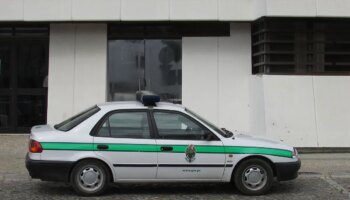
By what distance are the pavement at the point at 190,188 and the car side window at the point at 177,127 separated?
98cm

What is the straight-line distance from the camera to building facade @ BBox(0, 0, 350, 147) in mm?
13898

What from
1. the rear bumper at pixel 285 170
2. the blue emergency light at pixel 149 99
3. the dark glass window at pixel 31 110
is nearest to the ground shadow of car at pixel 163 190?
the rear bumper at pixel 285 170

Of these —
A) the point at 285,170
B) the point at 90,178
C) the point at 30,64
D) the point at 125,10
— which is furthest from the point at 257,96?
the point at 90,178

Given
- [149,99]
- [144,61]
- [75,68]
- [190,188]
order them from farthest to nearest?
[144,61], [75,68], [190,188], [149,99]

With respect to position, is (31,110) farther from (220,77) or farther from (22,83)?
(220,77)

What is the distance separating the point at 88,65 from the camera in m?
14.8

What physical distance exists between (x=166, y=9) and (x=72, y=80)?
3.29m

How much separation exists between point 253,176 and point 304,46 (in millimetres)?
6386

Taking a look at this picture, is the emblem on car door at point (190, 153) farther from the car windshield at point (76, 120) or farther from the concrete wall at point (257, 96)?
the concrete wall at point (257, 96)

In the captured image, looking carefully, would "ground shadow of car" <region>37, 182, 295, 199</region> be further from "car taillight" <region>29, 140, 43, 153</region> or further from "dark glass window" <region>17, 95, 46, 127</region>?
"dark glass window" <region>17, 95, 46, 127</region>

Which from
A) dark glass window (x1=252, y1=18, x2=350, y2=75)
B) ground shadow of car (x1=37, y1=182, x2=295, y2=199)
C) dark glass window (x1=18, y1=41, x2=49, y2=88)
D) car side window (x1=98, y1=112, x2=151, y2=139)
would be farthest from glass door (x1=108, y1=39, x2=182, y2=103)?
car side window (x1=98, y1=112, x2=151, y2=139)

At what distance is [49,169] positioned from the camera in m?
8.14

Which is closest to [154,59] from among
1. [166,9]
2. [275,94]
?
[166,9]

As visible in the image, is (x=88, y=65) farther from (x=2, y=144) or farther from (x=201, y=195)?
(x=201, y=195)
